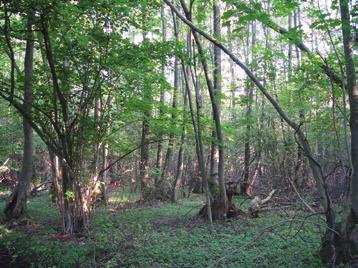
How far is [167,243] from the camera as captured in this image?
22.0 feet

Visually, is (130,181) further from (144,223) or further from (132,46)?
(132,46)

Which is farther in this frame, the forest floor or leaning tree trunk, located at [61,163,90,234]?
leaning tree trunk, located at [61,163,90,234]

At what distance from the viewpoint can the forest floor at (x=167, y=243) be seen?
552cm

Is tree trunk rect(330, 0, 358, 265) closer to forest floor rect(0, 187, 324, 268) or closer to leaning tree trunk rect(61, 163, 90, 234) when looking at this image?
forest floor rect(0, 187, 324, 268)

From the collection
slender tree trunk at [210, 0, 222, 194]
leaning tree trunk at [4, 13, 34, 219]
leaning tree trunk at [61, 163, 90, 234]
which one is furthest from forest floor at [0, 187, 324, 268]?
slender tree trunk at [210, 0, 222, 194]

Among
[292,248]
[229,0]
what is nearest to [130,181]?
[292,248]

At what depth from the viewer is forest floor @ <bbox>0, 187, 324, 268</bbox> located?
5523 mm

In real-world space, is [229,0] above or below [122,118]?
above

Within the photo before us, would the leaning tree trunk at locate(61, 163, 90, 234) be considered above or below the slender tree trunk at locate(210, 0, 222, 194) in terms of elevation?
below

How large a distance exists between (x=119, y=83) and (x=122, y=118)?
1.22 m

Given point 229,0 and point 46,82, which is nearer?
point 229,0

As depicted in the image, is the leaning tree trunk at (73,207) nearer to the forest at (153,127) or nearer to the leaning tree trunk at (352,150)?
the forest at (153,127)

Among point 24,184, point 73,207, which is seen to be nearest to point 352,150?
point 73,207

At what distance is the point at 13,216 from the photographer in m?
9.01
